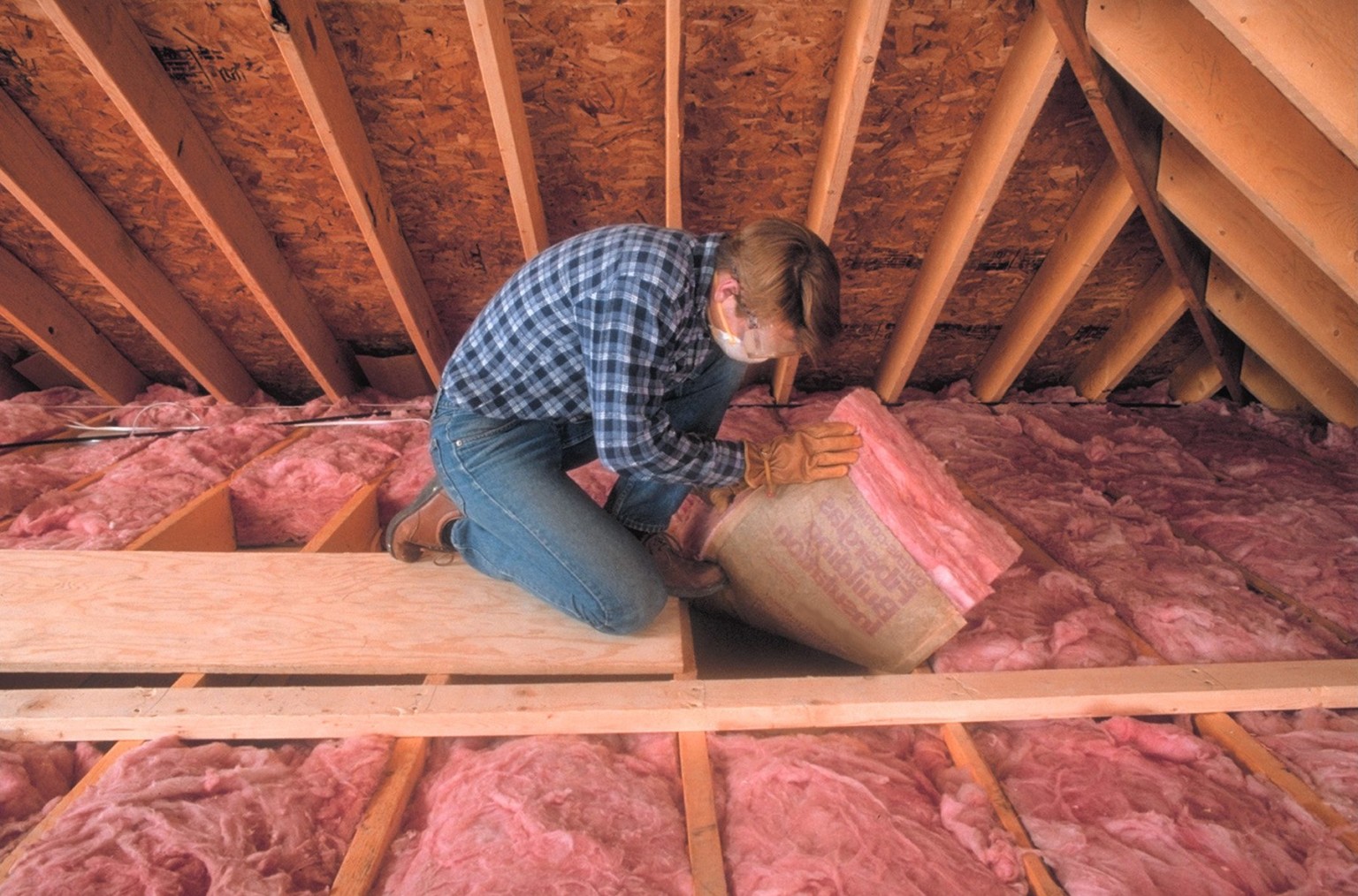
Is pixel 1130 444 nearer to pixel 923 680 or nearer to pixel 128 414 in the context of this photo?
pixel 923 680

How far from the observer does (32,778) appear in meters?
1.41

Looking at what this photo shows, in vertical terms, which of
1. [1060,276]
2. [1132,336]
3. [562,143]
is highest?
[562,143]

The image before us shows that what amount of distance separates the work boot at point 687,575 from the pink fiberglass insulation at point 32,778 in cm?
132

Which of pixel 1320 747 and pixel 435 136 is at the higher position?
pixel 435 136

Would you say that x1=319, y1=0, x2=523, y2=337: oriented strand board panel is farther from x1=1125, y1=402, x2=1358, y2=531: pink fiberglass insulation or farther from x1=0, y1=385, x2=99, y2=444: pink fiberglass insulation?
x1=1125, y1=402, x2=1358, y2=531: pink fiberglass insulation

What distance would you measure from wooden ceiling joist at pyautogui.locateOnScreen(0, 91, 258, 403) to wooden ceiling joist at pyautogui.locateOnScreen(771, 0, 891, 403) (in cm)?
259

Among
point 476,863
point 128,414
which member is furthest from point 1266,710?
point 128,414

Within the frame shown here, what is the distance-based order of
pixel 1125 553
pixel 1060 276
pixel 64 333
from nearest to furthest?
pixel 1125 553 < pixel 1060 276 < pixel 64 333

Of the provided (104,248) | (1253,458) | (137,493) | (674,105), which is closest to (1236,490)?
(1253,458)

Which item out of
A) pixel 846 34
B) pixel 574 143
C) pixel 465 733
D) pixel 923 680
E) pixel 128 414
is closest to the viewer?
pixel 465 733

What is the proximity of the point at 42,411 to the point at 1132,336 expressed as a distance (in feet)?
16.3

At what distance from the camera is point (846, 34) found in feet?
6.77

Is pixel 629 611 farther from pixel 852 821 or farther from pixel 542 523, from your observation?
pixel 852 821

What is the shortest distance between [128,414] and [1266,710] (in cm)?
443
